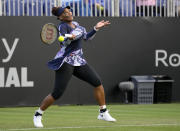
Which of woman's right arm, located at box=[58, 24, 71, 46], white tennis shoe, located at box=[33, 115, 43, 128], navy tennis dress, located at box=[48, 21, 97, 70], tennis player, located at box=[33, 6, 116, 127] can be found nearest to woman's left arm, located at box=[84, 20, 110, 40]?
tennis player, located at box=[33, 6, 116, 127]

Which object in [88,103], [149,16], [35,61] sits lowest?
[88,103]

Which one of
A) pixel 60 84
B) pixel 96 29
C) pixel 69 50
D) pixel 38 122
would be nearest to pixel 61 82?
pixel 60 84

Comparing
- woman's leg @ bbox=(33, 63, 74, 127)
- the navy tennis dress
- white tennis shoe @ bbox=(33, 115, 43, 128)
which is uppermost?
the navy tennis dress

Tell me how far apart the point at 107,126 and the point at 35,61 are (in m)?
7.38

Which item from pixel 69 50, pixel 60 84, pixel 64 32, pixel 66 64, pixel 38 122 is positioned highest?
A: pixel 64 32

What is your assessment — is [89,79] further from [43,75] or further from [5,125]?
[43,75]

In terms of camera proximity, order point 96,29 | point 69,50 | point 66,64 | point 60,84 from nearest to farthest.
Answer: point 60,84
point 66,64
point 69,50
point 96,29

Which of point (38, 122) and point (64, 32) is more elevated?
point (64, 32)

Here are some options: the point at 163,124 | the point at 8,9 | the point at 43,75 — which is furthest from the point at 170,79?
the point at 163,124

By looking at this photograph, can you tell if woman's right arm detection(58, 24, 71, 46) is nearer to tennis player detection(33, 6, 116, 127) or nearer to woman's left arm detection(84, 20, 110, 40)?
tennis player detection(33, 6, 116, 127)

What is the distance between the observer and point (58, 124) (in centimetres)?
977

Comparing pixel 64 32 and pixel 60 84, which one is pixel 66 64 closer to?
pixel 60 84

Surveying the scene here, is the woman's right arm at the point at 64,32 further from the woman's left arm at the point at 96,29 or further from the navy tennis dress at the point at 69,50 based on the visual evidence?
the woman's left arm at the point at 96,29

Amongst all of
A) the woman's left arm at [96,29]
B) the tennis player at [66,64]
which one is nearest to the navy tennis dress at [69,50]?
the tennis player at [66,64]
